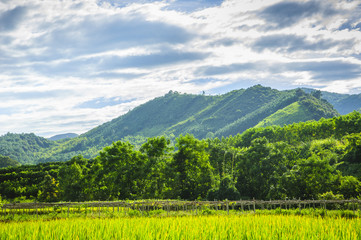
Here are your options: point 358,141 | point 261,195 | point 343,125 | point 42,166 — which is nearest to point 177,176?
point 261,195

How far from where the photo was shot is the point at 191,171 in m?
56.3

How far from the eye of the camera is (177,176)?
54188 millimetres

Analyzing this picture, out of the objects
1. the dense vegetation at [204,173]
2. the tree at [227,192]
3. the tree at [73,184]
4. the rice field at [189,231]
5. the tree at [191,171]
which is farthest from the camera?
the tree at [73,184]

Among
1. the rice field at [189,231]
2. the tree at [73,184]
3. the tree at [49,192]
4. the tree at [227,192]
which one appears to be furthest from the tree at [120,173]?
the rice field at [189,231]

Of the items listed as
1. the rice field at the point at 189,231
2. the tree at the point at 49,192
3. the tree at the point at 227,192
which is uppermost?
the rice field at the point at 189,231

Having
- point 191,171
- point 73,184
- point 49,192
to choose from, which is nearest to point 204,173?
point 191,171

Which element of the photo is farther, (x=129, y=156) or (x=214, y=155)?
(x=214, y=155)

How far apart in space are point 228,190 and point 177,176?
12.2 m

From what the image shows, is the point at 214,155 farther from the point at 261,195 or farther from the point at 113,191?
the point at 113,191

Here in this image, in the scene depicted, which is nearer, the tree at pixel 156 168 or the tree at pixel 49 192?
the tree at pixel 156 168

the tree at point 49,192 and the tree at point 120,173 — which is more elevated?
the tree at point 120,173

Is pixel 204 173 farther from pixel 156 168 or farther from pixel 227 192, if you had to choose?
pixel 227 192

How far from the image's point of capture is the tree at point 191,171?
5497 cm

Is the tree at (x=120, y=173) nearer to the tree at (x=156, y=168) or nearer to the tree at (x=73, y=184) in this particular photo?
the tree at (x=156, y=168)
